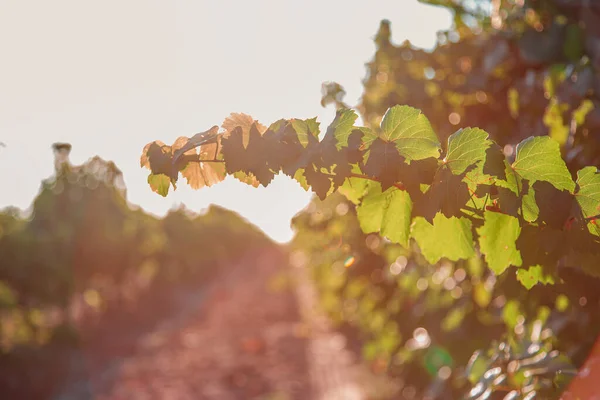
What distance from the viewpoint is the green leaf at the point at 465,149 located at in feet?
3.88

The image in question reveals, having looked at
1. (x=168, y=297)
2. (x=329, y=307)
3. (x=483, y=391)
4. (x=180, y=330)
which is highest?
(x=168, y=297)

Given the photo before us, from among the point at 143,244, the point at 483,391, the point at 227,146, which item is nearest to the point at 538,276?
the point at 483,391

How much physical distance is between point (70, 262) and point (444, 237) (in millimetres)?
13391

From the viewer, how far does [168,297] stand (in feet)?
69.6

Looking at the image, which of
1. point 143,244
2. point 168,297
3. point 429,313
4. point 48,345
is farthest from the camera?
point 168,297

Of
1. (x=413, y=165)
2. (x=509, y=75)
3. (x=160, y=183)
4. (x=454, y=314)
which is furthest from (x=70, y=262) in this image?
(x=413, y=165)

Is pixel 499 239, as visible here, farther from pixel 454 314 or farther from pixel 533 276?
pixel 454 314

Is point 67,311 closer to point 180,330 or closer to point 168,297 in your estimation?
point 180,330

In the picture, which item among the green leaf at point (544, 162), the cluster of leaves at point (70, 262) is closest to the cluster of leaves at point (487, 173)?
the green leaf at point (544, 162)

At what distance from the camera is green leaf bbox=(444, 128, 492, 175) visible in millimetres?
1182

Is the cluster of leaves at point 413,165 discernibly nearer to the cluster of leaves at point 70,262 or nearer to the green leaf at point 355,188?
the green leaf at point 355,188

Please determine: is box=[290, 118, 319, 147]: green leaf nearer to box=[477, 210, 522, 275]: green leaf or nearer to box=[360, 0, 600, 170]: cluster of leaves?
box=[477, 210, 522, 275]: green leaf

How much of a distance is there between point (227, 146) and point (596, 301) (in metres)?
1.54

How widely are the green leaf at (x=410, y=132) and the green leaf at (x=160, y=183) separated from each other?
1.64ft
